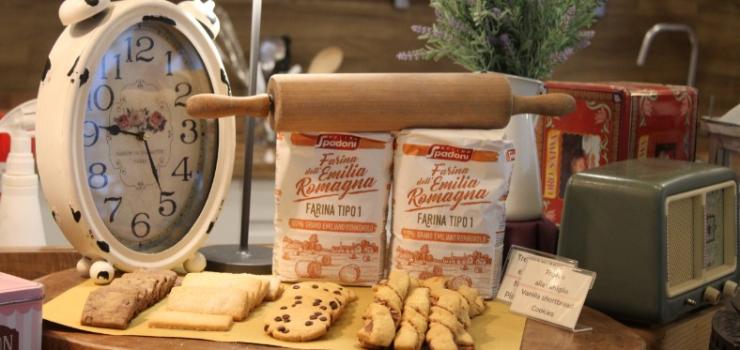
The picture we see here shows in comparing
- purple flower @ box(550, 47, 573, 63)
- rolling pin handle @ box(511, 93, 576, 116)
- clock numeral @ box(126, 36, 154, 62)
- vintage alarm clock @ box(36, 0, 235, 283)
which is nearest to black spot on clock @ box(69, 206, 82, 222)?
vintage alarm clock @ box(36, 0, 235, 283)

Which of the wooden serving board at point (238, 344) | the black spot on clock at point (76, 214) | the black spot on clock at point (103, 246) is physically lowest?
the wooden serving board at point (238, 344)

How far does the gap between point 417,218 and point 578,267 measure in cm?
21

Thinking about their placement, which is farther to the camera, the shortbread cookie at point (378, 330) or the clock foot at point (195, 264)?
the clock foot at point (195, 264)

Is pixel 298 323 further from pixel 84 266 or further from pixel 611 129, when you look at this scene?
pixel 611 129

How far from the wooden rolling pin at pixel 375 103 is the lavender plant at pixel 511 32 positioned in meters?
0.13

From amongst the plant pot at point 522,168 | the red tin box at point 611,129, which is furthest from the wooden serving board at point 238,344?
the red tin box at point 611,129

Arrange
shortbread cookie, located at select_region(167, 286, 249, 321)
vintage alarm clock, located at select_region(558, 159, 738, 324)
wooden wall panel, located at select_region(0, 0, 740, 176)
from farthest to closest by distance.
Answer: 1. wooden wall panel, located at select_region(0, 0, 740, 176)
2. vintage alarm clock, located at select_region(558, 159, 738, 324)
3. shortbread cookie, located at select_region(167, 286, 249, 321)

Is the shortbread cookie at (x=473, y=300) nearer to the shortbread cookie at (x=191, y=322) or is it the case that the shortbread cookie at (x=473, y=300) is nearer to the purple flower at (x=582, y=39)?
the shortbread cookie at (x=191, y=322)

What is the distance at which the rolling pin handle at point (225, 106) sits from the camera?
1.19 m

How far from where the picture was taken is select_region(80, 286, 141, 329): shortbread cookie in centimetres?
106

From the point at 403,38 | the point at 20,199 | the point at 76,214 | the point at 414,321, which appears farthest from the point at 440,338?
the point at 403,38

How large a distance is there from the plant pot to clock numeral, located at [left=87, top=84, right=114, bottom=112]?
1.79ft

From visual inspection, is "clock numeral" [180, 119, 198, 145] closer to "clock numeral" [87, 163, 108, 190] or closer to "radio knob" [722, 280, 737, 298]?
"clock numeral" [87, 163, 108, 190]

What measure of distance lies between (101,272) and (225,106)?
0.26 metres
